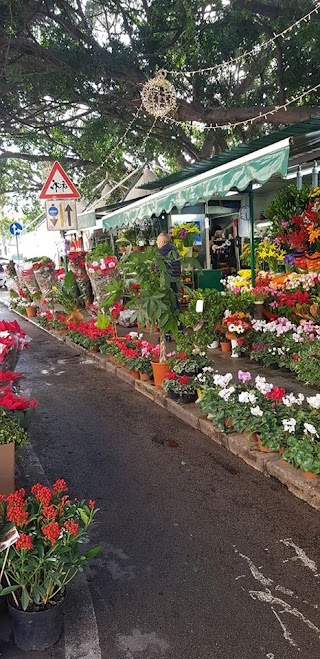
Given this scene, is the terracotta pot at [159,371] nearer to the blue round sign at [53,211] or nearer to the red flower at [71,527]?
the red flower at [71,527]

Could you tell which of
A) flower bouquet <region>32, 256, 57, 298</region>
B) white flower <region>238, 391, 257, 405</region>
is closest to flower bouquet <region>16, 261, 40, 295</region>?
flower bouquet <region>32, 256, 57, 298</region>

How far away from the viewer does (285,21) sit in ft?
36.8

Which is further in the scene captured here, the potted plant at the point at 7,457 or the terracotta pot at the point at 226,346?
the terracotta pot at the point at 226,346

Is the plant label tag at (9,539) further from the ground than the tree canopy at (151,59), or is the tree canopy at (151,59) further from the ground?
the tree canopy at (151,59)

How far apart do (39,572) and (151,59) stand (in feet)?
42.2

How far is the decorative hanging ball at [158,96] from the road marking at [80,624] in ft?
32.7

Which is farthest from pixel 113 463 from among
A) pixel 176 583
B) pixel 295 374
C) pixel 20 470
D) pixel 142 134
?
pixel 142 134

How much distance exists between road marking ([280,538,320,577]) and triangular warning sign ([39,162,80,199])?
821 cm

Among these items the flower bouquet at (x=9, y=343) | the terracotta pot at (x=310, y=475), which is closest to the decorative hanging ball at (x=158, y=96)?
the flower bouquet at (x=9, y=343)

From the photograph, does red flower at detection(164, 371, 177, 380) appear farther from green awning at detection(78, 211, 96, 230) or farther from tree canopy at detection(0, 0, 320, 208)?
green awning at detection(78, 211, 96, 230)

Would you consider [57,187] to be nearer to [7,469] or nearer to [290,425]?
[290,425]

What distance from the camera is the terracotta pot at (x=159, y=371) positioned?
6.80 metres

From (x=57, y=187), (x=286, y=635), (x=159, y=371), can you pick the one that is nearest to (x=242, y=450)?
(x=286, y=635)

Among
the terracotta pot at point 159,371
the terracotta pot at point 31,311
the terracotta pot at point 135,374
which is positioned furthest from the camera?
the terracotta pot at point 31,311
